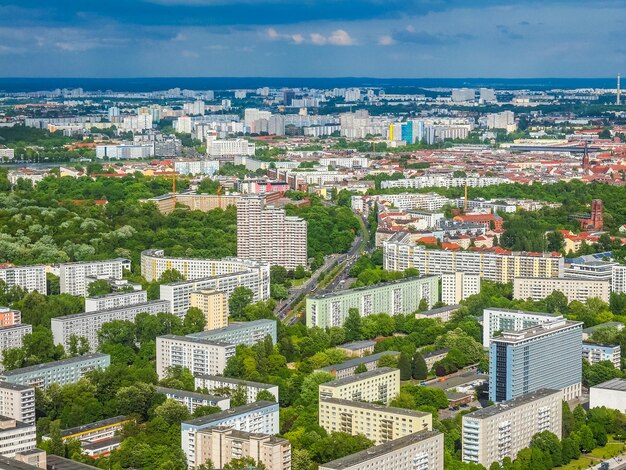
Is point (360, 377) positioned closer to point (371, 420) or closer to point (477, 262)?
point (371, 420)

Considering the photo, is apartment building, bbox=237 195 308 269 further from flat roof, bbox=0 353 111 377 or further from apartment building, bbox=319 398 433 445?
apartment building, bbox=319 398 433 445

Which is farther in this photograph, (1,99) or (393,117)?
(1,99)

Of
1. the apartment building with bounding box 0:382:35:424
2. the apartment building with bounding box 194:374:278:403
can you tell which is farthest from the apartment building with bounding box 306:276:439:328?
the apartment building with bounding box 0:382:35:424

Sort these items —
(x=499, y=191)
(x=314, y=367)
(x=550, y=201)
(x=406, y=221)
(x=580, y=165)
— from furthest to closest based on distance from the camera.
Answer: (x=580, y=165), (x=499, y=191), (x=550, y=201), (x=406, y=221), (x=314, y=367)

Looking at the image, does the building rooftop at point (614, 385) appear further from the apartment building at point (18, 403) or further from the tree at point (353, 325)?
the apartment building at point (18, 403)

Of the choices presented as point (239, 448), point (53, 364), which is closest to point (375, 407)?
point (239, 448)

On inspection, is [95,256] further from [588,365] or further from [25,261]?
[588,365]

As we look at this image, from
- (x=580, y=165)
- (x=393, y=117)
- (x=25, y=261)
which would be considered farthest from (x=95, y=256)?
(x=393, y=117)

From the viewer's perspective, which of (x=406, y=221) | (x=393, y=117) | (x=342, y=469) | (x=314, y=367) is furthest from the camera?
(x=393, y=117)
